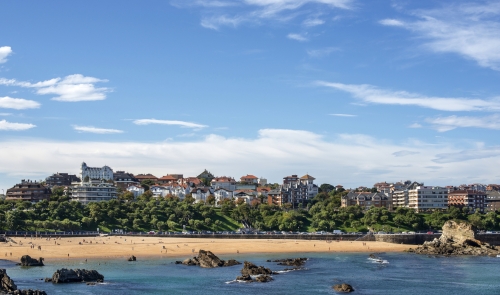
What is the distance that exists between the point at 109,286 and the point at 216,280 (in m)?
13.4

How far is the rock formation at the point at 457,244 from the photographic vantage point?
11175cm

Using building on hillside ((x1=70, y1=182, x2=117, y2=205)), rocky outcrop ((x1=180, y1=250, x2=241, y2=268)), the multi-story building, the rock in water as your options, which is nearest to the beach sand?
rocky outcrop ((x1=180, y1=250, x2=241, y2=268))

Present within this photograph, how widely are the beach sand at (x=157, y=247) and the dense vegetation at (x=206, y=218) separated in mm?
14866

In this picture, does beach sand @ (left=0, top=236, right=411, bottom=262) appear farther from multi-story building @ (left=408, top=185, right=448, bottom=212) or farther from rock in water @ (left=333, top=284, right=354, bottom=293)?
multi-story building @ (left=408, top=185, right=448, bottom=212)

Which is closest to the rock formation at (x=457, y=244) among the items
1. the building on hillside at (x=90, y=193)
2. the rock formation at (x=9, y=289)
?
the rock formation at (x=9, y=289)

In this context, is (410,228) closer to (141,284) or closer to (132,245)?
(132,245)

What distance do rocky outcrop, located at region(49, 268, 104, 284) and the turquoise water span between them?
4.69 ft

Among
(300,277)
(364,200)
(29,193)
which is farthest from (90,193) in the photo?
(300,277)

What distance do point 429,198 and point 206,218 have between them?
Answer: 86.7 metres

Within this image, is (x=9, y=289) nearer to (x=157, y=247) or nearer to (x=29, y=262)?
(x=29, y=262)

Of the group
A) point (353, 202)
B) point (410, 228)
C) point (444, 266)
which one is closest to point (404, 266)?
point (444, 266)

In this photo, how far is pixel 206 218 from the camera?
146 meters

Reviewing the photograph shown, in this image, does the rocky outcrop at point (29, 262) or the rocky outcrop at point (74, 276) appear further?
the rocky outcrop at point (29, 262)

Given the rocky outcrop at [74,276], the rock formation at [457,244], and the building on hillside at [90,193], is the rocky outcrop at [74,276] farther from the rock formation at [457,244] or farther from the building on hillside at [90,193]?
the building on hillside at [90,193]
